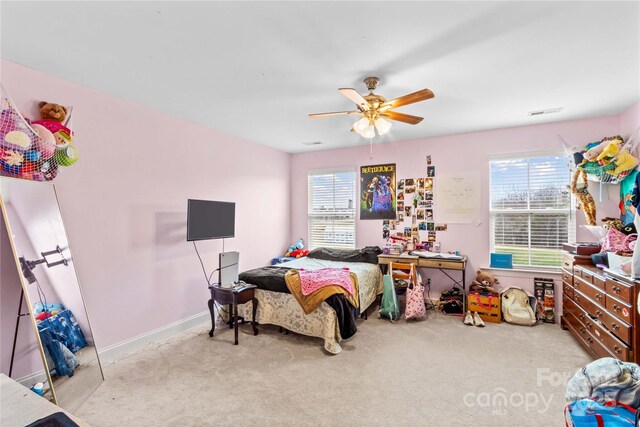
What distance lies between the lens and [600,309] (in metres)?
2.59

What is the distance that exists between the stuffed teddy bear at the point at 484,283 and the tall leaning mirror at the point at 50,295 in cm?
419

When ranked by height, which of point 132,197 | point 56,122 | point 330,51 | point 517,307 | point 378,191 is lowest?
point 517,307

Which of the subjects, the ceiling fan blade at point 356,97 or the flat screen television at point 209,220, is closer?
the ceiling fan blade at point 356,97

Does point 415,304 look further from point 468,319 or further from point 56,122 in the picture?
point 56,122

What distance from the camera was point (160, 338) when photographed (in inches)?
128

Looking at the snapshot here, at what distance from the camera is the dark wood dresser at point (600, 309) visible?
217 centimetres

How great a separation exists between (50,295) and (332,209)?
3782 mm

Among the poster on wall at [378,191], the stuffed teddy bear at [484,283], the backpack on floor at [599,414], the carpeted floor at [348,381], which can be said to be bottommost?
the carpeted floor at [348,381]

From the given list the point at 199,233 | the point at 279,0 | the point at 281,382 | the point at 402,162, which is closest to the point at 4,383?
the point at 281,382

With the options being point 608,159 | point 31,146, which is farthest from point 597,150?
point 31,146

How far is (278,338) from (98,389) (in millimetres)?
1578

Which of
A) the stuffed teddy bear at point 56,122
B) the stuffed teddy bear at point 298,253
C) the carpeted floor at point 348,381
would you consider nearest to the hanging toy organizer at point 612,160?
the carpeted floor at point 348,381

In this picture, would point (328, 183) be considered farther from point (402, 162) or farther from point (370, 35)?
point (370, 35)

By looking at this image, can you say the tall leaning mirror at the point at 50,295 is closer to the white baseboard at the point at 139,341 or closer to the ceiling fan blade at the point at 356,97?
the white baseboard at the point at 139,341
